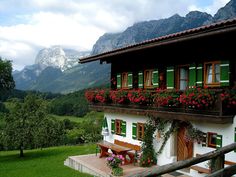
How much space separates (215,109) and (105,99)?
7.72 m

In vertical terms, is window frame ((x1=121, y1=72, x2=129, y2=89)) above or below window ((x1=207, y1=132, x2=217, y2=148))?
above

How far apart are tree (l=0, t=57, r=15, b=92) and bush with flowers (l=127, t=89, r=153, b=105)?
21884 millimetres

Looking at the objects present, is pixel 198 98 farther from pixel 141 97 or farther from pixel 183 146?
pixel 141 97

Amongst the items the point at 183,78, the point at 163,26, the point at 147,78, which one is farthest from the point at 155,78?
the point at 163,26

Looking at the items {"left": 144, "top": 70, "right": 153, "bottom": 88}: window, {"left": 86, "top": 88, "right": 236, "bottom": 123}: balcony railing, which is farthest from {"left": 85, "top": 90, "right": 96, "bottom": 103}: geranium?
{"left": 144, "top": 70, "right": 153, "bottom": 88}: window

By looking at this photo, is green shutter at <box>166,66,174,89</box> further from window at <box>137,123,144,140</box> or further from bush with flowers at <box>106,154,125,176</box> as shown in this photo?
bush with flowers at <box>106,154,125,176</box>

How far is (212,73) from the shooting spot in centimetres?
1216

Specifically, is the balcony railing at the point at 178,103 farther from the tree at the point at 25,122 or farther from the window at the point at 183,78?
the tree at the point at 25,122

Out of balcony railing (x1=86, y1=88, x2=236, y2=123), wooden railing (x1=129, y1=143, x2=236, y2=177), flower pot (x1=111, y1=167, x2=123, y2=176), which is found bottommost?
flower pot (x1=111, y1=167, x2=123, y2=176)

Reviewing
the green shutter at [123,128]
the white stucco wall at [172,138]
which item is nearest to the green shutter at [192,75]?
the white stucco wall at [172,138]

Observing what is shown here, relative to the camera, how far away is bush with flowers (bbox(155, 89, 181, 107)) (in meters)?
12.3

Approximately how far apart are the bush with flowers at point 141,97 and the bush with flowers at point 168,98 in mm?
862

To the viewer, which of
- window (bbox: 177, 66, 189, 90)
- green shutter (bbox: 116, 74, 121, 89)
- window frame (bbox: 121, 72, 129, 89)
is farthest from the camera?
green shutter (bbox: 116, 74, 121, 89)

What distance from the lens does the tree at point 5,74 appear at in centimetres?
3347
